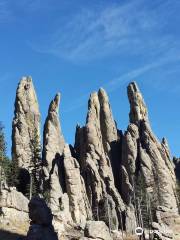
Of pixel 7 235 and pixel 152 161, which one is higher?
pixel 152 161

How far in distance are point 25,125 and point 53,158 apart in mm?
19224

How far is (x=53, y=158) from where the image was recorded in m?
134

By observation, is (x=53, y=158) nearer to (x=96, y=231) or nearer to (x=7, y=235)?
(x=7, y=235)

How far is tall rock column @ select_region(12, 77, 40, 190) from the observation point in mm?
140000

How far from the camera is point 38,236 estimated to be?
172 ft

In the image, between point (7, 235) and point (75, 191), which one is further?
point (75, 191)

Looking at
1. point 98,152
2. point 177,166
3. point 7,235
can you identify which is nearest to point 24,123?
point 98,152

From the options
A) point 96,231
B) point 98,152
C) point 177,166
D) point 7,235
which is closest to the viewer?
point 96,231

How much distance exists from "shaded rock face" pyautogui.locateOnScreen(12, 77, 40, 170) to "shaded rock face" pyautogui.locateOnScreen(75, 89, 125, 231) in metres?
13.9

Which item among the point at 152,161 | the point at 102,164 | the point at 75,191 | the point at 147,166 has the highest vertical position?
the point at 152,161

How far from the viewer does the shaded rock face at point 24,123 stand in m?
142

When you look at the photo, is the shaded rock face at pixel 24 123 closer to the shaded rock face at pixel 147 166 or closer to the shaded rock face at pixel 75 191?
the shaded rock face at pixel 75 191

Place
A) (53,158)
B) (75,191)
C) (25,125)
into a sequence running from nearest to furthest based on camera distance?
1. (75,191)
2. (53,158)
3. (25,125)

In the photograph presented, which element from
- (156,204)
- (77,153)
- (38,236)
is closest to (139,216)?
(156,204)
